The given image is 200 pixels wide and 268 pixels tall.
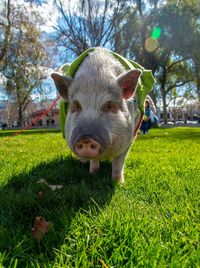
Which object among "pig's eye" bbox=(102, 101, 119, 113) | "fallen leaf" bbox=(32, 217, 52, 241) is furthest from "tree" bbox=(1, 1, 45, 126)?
"fallen leaf" bbox=(32, 217, 52, 241)

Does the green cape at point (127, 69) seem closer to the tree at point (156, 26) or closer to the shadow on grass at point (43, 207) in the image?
the shadow on grass at point (43, 207)

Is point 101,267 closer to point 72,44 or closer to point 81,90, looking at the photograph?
point 81,90

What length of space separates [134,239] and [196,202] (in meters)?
0.97

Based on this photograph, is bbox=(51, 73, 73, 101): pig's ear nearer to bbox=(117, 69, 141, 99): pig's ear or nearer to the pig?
the pig

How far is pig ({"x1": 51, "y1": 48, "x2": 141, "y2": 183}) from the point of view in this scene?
2844 millimetres

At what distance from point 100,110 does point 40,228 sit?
1.28 m

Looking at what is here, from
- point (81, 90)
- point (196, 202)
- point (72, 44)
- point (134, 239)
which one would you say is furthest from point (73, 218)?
point (72, 44)

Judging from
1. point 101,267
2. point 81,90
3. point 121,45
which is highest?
point 121,45

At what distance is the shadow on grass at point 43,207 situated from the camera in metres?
2.01

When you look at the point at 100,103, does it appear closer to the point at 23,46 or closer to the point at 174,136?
the point at 174,136

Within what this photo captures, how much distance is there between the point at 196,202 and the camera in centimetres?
280

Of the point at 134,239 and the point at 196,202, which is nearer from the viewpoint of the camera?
the point at 134,239

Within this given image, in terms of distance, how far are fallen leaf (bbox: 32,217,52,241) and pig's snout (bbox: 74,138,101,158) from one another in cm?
67

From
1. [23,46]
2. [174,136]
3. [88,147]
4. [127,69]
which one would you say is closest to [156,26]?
[23,46]
